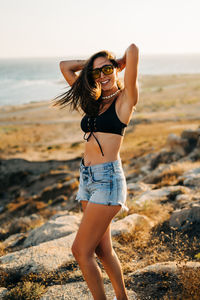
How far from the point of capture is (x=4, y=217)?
11.9m

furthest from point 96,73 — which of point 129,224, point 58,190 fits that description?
point 58,190

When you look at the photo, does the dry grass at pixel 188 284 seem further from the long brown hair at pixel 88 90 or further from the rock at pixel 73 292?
the long brown hair at pixel 88 90

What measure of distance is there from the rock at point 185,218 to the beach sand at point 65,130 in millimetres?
11831

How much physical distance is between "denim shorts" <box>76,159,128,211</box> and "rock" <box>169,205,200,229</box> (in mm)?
2754

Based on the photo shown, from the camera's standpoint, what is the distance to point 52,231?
21.0 feet

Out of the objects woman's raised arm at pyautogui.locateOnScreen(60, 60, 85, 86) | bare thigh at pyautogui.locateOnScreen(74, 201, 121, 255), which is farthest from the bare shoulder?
woman's raised arm at pyautogui.locateOnScreen(60, 60, 85, 86)

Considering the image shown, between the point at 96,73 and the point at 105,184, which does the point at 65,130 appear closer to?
the point at 96,73

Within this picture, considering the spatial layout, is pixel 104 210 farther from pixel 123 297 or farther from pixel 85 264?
pixel 123 297

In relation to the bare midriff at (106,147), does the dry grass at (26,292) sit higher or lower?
lower

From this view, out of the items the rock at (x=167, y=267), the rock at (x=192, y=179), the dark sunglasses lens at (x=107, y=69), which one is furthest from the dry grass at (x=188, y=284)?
the rock at (x=192, y=179)

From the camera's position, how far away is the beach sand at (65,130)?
2162cm

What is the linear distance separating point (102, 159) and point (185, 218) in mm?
3020

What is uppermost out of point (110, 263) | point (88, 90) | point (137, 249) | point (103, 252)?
point (88, 90)

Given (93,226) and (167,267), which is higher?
(93,226)
